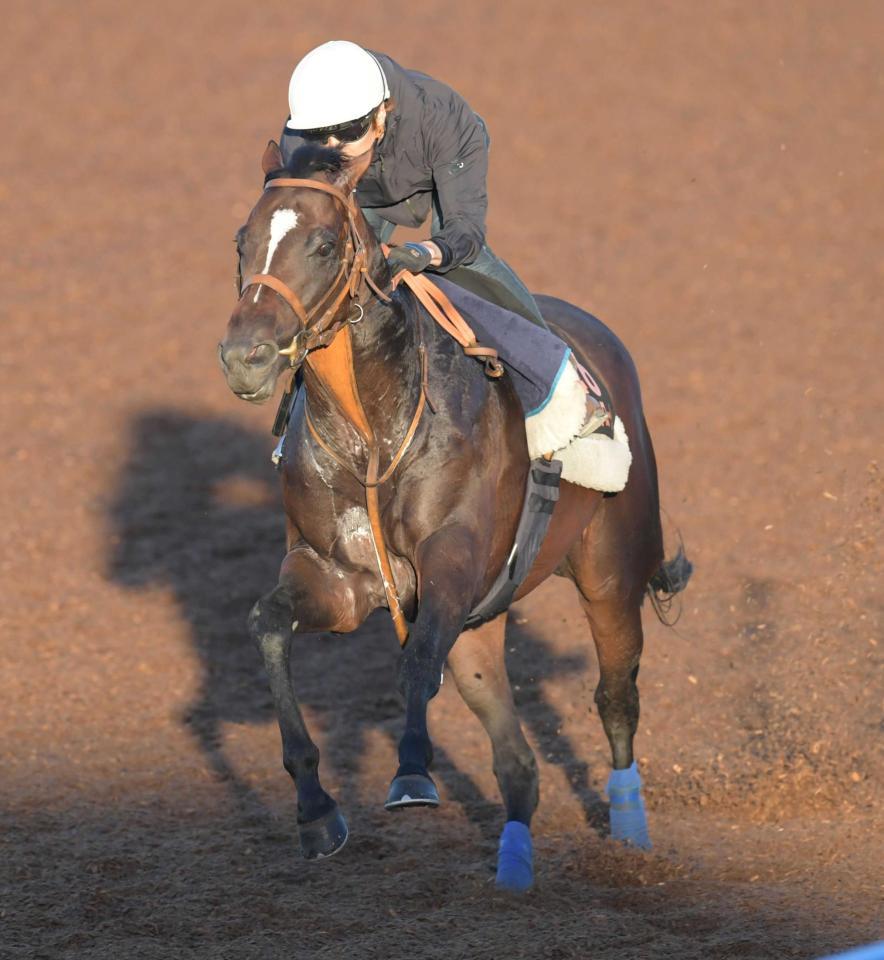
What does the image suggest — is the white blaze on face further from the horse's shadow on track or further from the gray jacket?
the horse's shadow on track

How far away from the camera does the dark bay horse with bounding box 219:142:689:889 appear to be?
497 centimetres

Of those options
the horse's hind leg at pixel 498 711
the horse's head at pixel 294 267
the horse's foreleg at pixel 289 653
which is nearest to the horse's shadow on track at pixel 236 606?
the horse's hind leg at pixel 498 711

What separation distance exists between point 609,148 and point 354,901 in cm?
1329

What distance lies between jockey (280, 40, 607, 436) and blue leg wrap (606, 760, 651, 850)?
1.56 metres

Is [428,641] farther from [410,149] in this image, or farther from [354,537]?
[410,149]

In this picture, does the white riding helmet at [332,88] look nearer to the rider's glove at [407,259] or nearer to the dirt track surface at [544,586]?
the rider's glove at [407,259]

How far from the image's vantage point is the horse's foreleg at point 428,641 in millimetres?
5031

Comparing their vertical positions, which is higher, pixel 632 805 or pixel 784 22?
pixel 784 22

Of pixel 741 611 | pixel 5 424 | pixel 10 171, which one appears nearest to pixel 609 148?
pixel 10 171

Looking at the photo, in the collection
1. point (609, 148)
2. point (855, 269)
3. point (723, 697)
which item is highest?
point (609, 148)

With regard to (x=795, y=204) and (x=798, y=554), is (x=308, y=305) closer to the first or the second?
(x=798, y=554)

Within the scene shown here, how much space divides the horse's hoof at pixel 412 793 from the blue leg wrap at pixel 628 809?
75.4 inches

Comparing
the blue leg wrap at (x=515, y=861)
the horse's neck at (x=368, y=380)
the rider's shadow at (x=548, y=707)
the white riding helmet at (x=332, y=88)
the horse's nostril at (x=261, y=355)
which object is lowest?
the rider's shadow at (x=548, y=707)

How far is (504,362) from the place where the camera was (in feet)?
19.6
